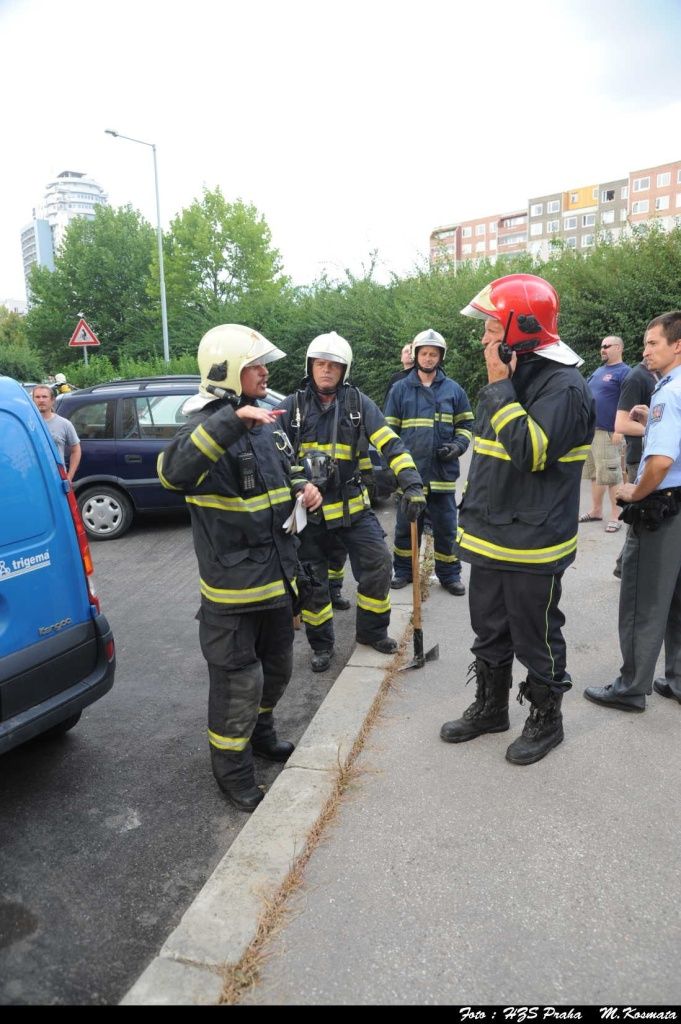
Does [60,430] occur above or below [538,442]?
below

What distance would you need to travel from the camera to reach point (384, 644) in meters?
4.51

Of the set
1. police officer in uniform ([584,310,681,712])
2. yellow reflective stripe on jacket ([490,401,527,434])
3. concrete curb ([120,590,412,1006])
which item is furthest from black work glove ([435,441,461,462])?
yellow reflective stripe on jacket ([490,401,527,434])

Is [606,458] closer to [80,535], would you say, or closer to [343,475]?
[343,475]

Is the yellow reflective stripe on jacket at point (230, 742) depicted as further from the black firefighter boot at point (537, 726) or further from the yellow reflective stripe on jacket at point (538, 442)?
the yellow reflective stripe on jacket at point (538, 442)

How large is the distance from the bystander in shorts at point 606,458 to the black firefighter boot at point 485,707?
4663mm

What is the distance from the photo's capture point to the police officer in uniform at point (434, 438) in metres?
5.77

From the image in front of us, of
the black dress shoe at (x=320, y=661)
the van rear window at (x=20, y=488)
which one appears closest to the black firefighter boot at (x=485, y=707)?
the black dress shoe at (x=320, y=661)

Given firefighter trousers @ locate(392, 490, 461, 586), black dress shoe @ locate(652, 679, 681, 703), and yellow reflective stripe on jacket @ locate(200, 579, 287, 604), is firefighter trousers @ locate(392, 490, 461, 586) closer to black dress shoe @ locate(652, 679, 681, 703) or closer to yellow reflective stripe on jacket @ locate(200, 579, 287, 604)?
black dress shoe @ locate(652, 679, 681, 703)

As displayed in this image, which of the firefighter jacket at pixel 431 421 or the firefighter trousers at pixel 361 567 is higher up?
the firefighter jacket at pixel 431 421

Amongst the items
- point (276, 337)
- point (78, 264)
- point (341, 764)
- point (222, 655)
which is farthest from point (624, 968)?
point (78, 264)

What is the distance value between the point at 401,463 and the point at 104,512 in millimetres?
5053

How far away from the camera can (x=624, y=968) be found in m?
2.11

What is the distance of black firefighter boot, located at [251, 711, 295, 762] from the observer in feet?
11.7

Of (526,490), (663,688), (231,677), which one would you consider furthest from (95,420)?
(663,688)
